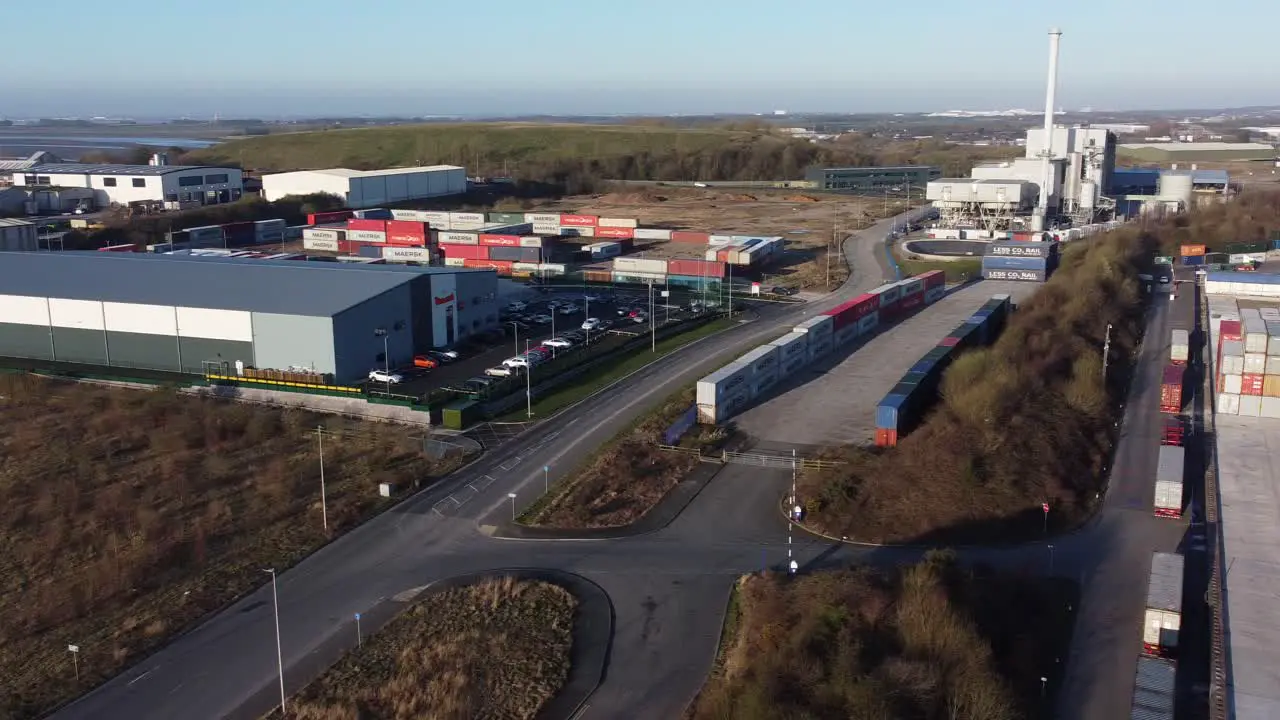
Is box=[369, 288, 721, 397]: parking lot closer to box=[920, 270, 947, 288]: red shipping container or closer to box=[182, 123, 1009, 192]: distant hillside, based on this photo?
box=[920, 270, 947, 288]: red shipping container

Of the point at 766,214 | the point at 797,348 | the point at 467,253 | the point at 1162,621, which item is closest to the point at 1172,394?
the point at 797,348

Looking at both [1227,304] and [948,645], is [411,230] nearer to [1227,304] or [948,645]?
[1227,304]

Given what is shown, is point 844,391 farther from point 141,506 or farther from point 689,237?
point 689,237

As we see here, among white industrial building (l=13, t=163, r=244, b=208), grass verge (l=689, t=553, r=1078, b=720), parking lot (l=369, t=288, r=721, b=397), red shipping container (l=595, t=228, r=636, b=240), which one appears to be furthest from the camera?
white industrial building (l=13, t=163, r=244, b=208)

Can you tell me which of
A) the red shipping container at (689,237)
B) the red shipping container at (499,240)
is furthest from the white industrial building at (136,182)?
the red shipping container at (689,237)

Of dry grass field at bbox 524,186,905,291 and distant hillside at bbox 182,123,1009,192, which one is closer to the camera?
dry grass field at bbox 524,186,905,291

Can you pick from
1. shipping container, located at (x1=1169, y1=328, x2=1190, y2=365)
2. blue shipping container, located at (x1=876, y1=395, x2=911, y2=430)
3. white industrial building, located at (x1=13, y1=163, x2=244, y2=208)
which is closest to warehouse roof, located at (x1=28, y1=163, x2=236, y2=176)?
white industrial building, located at (x1=13, y1=163, x2=244, y2=208)
